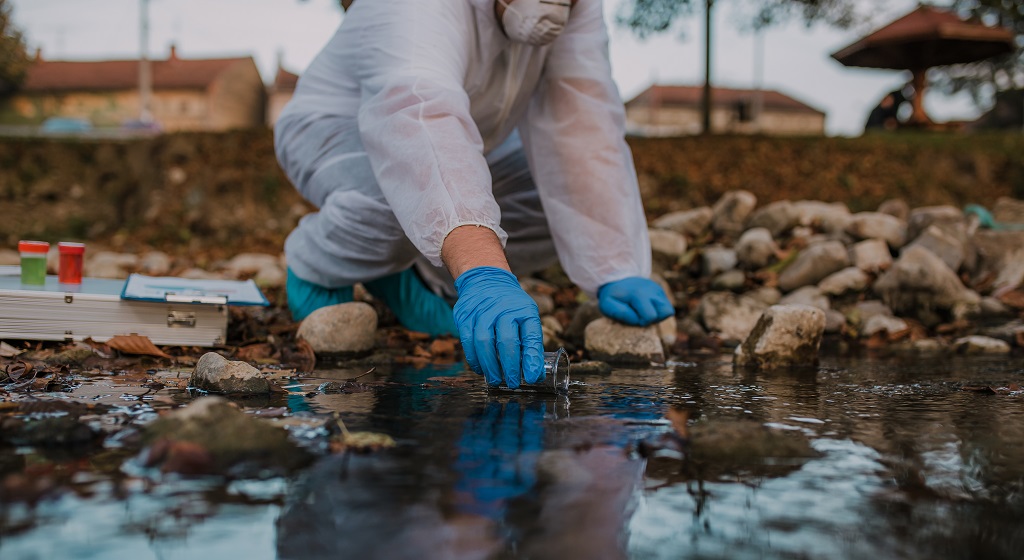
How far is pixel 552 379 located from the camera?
2061 mm

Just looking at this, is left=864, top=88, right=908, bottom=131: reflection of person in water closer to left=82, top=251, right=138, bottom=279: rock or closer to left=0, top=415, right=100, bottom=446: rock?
Result: left=82, top=251, right=138, bottom=279: rock

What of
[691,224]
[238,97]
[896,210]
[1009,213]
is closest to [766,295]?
[691,224]

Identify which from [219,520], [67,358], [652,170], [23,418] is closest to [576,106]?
Answer: [67,358]

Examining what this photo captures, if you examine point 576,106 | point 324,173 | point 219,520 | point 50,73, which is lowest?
point 219,520

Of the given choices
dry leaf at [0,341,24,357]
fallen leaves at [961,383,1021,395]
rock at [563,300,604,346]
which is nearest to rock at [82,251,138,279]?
dry leaf at [0,341,24,357]

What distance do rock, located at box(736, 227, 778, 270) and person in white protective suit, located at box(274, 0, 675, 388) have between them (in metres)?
1.49

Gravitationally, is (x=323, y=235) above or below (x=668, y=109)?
below

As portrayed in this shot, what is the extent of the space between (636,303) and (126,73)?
3242 cm

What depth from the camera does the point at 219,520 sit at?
108 cm

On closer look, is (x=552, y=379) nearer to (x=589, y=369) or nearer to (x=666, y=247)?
(x=589, y=369)

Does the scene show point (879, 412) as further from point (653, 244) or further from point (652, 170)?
point (652, 170)

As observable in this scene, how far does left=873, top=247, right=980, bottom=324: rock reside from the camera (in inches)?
152

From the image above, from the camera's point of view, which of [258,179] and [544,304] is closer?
[544,304]

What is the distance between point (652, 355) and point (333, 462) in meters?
1.58
